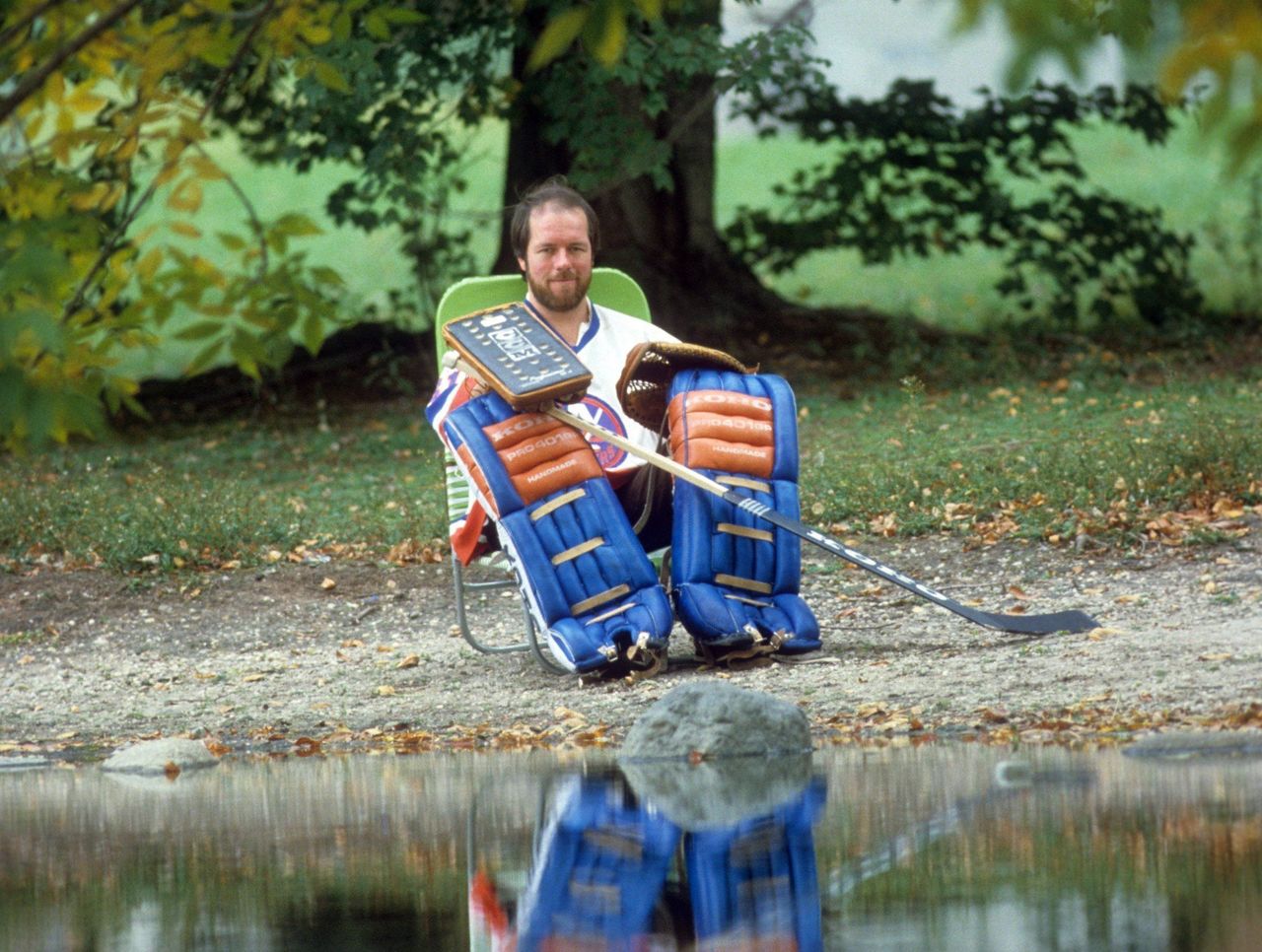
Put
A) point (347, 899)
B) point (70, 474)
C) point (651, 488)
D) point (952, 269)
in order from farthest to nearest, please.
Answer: point (952, 269) < point (70, 474) < point (651, 488) < point (347, 899)

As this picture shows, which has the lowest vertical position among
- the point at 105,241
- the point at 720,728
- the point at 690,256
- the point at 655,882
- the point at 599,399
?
the point at 655,882

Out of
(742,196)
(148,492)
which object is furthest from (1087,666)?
(742,196)

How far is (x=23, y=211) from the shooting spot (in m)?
3.59

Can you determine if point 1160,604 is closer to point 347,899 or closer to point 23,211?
point 347,899

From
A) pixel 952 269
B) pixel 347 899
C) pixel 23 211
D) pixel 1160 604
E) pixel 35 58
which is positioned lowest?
pixel 347 899

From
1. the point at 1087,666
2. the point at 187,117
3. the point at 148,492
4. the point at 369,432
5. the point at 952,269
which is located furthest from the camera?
the point at 952,269

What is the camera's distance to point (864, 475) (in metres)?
10.6

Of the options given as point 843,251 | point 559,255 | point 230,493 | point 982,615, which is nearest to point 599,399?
point 559,255

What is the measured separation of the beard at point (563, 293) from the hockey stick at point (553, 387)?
0.24 m

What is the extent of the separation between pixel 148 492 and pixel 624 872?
771cm

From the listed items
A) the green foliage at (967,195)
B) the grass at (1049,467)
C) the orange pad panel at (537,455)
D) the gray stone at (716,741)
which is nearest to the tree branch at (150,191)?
the gray stone at (716,741)

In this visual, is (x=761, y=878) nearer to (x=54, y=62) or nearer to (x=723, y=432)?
(x=54, y=62)

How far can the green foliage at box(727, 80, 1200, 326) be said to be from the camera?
1652cm

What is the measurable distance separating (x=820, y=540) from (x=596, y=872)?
2.95 m
